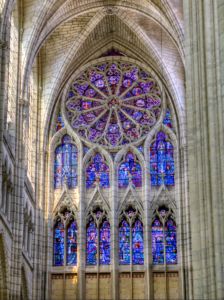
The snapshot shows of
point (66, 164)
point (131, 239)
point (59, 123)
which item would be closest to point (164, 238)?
point (131, 239)

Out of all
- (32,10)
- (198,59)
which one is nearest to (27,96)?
(32,10)

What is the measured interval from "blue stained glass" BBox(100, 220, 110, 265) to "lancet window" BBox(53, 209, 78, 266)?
3.28ft

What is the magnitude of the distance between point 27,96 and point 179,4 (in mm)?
6290

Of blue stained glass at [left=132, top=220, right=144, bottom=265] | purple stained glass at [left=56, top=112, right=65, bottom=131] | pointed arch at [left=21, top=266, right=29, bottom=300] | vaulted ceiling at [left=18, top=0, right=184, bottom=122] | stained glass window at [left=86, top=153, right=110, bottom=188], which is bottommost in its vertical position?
pointed arch at [left=21, top=266, right=29, bottom=300]

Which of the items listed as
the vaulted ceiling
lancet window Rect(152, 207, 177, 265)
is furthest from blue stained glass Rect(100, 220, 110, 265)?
the vaulted ceiling

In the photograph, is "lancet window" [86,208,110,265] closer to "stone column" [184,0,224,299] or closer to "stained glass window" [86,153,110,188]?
"stained glass window" [86,153,110,188]

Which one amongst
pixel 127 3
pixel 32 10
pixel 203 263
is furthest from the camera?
pixel 127 3

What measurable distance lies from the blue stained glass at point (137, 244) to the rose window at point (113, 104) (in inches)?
137

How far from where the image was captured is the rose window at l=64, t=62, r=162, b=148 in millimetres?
36531

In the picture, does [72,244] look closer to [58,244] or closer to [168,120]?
[58,244]

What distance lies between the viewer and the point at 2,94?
27.5 metres

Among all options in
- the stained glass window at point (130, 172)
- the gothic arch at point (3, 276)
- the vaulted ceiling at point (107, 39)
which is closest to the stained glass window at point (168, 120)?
the vaulted ceiling at point (107, 39)

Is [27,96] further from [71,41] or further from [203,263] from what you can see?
[203,263]

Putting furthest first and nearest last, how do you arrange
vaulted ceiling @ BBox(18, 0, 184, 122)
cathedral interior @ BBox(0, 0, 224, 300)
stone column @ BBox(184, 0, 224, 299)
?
vaulted ceiling @ BBox(18, 0, 184, 122) → cathedral interior @ BBox(0, 0, 224, 300) → stone column @ BBox(184, 0, 224, 299)
